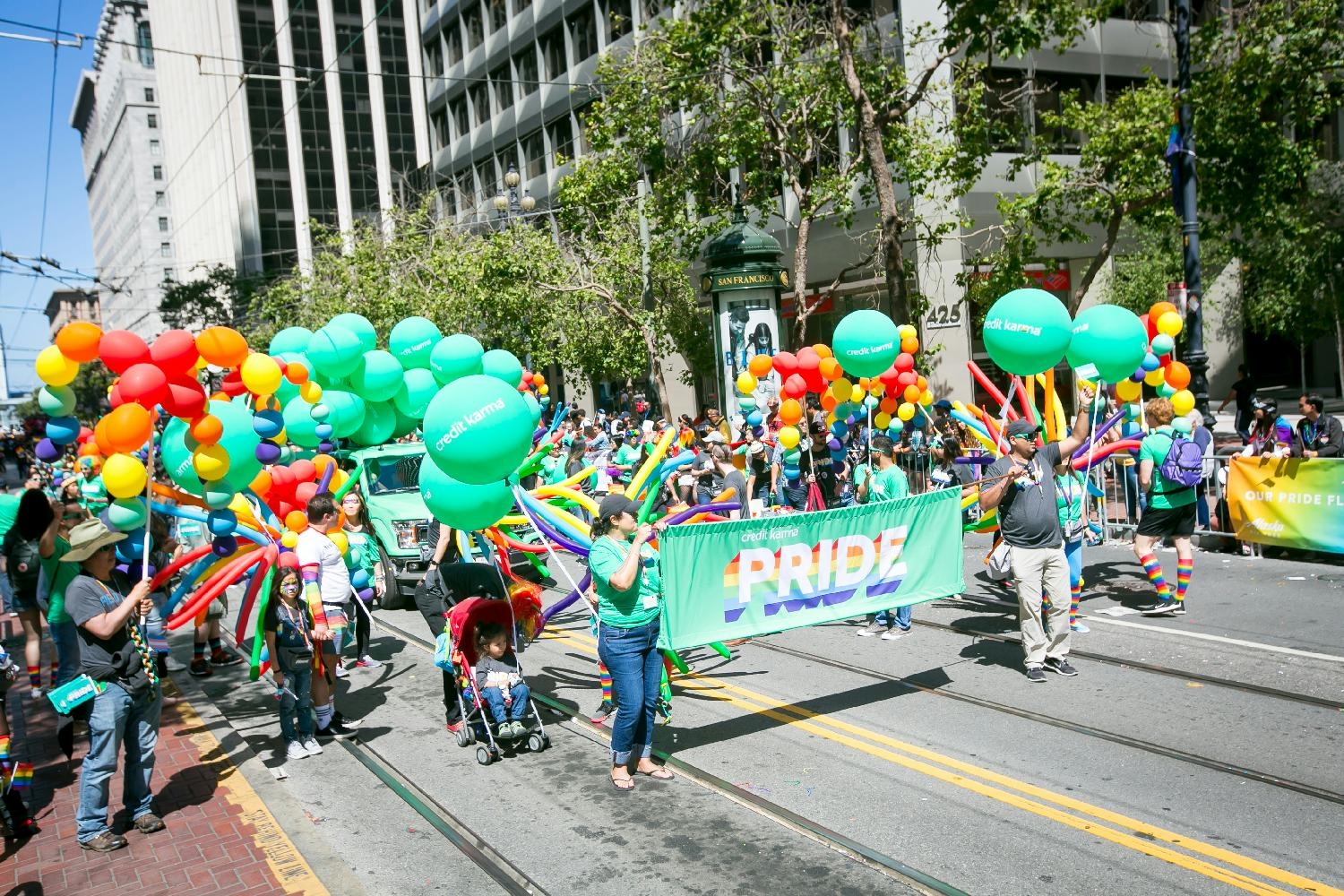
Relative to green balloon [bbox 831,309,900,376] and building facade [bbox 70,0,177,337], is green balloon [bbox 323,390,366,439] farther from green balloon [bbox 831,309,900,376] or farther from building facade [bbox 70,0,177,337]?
building facade [bbox 70,0,177,337]

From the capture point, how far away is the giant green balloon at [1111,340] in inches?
327

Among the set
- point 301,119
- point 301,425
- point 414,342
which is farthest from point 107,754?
point 301,119

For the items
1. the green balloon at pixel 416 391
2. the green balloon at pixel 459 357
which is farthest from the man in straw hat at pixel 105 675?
the green balloon at pixel 416 391

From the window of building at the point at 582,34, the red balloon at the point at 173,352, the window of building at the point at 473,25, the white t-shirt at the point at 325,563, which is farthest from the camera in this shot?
the window of building at the point at 473,25

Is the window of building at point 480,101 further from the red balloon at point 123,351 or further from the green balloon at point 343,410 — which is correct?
the red balloon at point 123,351

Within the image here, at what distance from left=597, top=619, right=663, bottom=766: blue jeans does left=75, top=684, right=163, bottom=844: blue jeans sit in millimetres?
2734

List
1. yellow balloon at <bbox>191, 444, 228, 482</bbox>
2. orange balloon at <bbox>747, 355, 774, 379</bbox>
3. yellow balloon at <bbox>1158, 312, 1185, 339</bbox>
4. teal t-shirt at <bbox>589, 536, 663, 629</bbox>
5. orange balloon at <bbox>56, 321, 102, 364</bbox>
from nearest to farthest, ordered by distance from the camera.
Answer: orange balloon at <bbox>56, 321, 102, 364</bbox>, teal t-shirt at <bbox>589, 536, 663, 629</bbox>, yellow balloon at <bbox>191, 444, 228, 482</bbox>, yellow balloon at <bbox>1158, 312, 1185, 339</bbox>, orange balloon at <bbox>747, 355, 774, 379</bbox>

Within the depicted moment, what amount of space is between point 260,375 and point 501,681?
8.89 feet

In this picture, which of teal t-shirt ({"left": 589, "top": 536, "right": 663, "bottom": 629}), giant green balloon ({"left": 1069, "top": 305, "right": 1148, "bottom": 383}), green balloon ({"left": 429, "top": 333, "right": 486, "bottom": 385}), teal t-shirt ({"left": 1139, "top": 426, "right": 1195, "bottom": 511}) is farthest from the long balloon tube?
teal t-shirt ({"left": 1139, "top": 426, "right": 1195, "bottom": 511})

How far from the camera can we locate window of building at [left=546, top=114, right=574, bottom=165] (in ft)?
124

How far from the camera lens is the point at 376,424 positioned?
1159 cm

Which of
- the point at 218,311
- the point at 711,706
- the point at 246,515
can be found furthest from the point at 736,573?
the point at 218,311

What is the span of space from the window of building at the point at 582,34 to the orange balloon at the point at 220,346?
3161 centimetres

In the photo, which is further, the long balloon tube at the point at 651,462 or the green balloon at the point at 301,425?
the green balloon at the point at 301,425
